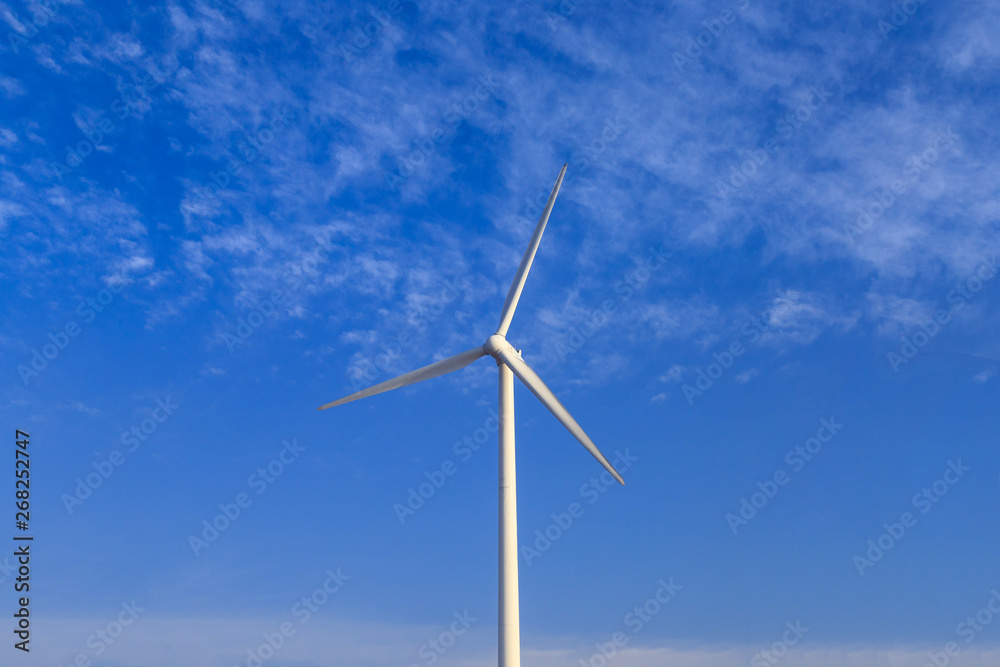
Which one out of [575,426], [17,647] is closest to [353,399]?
[575,426]

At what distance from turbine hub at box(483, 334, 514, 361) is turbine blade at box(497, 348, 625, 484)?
0.63ft

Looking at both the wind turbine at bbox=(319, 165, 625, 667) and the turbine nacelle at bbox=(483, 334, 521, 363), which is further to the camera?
the turbine nacelle at bbox=(483, 334, 521, 363)

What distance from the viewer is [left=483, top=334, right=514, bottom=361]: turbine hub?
4662cm

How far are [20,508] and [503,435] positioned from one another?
23836mm

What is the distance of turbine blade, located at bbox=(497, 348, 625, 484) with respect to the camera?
46431 millimetres

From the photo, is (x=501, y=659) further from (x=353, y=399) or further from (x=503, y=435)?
(x=353, y=399)

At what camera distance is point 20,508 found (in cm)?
4034

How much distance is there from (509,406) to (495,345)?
346 centimetres

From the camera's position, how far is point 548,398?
157 ft

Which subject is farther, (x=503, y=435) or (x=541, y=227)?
(x=541, y=227)

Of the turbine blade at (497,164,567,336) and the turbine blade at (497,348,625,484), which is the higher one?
the turbine blade at (497,164,567,336)

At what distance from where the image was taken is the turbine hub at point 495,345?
153 ft

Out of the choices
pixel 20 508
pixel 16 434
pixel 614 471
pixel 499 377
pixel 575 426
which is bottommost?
pixel 614 471

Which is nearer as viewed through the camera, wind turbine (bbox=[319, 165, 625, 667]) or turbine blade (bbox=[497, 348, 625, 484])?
wind turbine (bbox=[319, 165, 625, 667])
